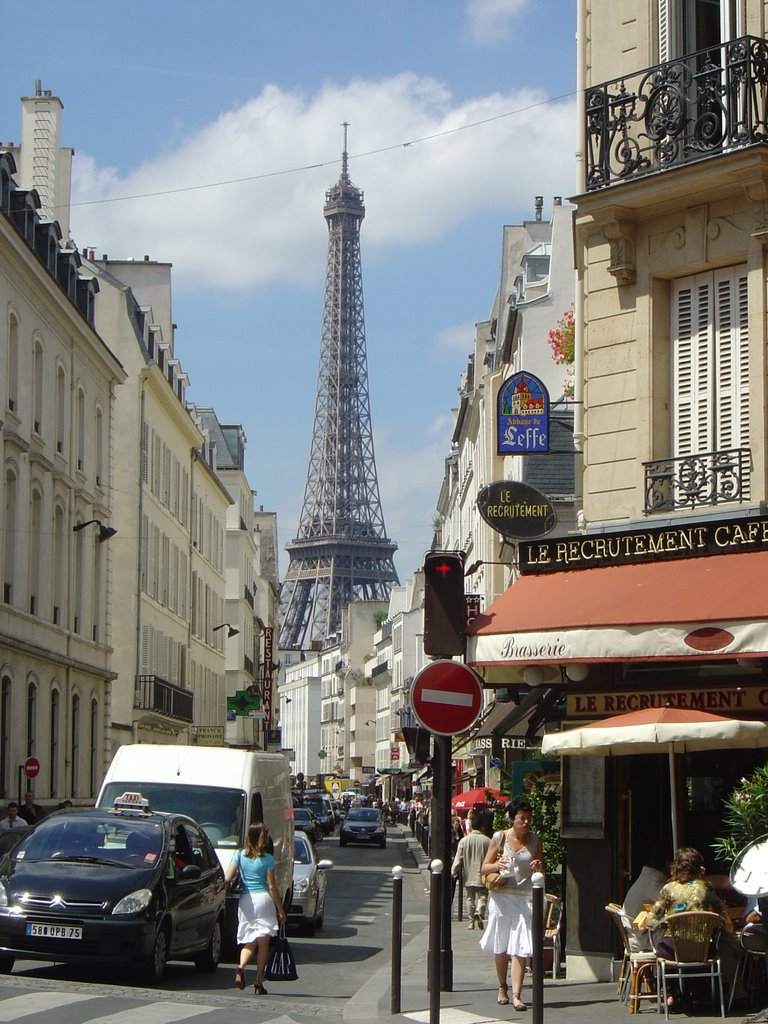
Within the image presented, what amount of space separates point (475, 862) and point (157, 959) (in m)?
8.22

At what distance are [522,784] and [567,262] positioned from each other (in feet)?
73.5

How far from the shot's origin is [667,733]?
12.8 meters

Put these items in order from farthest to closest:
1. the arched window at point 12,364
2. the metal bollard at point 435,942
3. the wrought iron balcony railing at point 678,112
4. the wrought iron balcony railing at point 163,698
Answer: the wrought iron balcony railing at point 163,698 → the arched window at point 12,364 → the wrought iron balcony railing at point 678,112 → the metal bollard at point 435,942

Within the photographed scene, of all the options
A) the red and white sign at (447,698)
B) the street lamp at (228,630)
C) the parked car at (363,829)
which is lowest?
the parked car at (363,829)

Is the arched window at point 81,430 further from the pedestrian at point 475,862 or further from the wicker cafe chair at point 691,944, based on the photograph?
the wicker cafe chair at point 691,944

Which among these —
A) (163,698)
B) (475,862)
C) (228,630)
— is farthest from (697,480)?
(228,630)

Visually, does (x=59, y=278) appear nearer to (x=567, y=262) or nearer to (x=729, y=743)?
(x=567, y=262)

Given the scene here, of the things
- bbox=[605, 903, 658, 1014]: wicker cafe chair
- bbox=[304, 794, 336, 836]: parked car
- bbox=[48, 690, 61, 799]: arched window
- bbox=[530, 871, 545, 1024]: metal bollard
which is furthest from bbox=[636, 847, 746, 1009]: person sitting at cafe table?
bbox=[304, 794, 336, 836]: parked car

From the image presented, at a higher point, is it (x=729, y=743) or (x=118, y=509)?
(x=118, y=509)

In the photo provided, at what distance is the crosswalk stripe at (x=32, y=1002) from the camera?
12227 mm

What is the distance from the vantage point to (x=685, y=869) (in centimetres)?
1312

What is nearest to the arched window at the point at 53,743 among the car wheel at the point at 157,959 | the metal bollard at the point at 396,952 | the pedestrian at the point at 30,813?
the pedestrian at the point at 30,813

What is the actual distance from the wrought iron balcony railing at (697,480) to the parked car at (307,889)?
322 inches

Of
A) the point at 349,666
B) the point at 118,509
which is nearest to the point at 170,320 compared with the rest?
the point at 118,509
